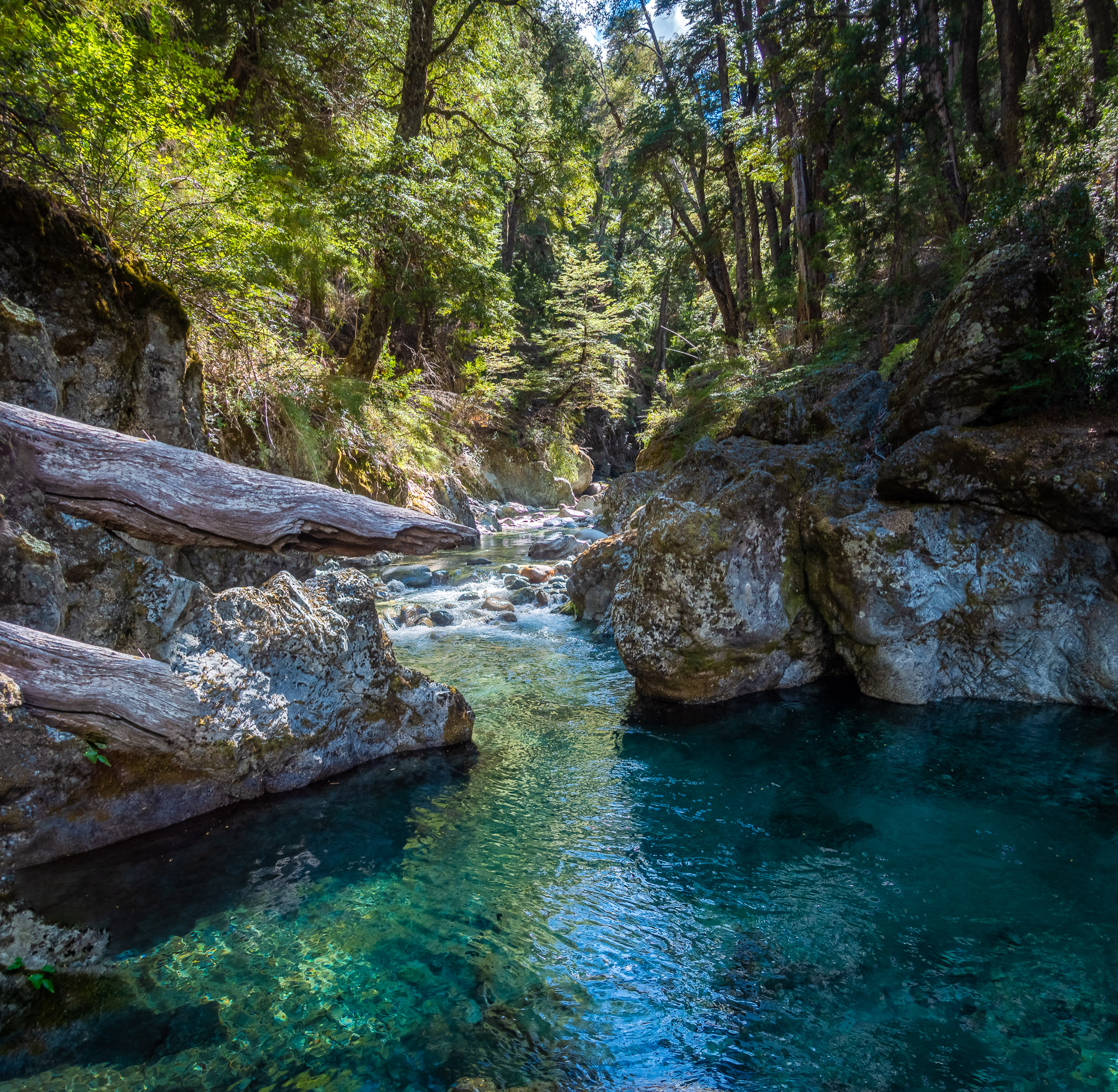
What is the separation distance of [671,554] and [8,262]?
582 centimetres

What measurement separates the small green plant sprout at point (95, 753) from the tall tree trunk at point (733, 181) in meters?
16.3

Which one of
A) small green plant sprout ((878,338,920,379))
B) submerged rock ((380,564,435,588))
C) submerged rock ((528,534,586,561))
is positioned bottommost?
submerged rock ((380,564,435,588))

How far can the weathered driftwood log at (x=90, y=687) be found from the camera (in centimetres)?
251

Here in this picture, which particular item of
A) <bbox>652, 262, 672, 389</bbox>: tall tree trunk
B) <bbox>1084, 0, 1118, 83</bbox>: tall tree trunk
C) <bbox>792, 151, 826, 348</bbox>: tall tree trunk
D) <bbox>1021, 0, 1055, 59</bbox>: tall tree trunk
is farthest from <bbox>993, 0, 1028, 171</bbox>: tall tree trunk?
<bbox>652, 262, 672, 389</bbox>: tall tree trunk

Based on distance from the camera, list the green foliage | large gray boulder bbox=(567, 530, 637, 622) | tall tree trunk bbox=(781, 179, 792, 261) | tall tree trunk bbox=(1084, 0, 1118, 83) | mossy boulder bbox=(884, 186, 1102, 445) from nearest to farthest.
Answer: mossy boulder bbox=(884, 186, 1102, 445) → tall tree trunk bbox=(1084, 0, 1118, 83) → large gray boulder bbox=(567, 530, 637, 622) → tall tree trunk bbox=(781, 179, 792, 261) → the green foliage

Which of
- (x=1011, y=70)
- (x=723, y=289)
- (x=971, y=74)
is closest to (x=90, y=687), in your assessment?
(x=1011, y=70)

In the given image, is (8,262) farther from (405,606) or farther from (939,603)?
(939,603)

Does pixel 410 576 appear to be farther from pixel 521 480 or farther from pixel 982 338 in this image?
pixel 521 480

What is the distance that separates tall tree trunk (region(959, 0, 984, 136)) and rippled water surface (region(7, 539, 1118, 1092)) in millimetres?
10948

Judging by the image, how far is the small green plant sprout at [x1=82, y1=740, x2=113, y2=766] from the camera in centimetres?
326

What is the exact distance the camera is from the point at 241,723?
3.90 meters

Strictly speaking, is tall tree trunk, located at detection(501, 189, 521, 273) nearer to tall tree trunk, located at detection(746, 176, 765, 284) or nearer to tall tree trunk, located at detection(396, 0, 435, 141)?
tall tree trunk, located at detection(746, 176, 765, 284)

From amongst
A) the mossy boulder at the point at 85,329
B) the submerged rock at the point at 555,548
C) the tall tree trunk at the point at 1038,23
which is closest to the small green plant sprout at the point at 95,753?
the mossy boulder at the point at 85,329

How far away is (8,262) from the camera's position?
451cm
